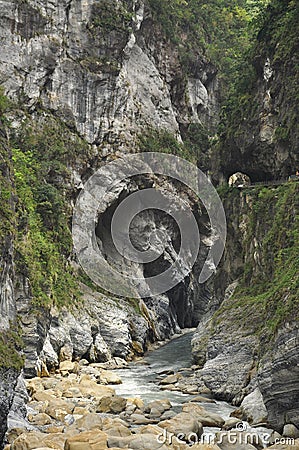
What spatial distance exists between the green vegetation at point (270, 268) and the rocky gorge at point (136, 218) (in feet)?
0.36

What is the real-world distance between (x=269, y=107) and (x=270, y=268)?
36.8 feet

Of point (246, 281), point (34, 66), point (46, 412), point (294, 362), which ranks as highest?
point (34, 66)

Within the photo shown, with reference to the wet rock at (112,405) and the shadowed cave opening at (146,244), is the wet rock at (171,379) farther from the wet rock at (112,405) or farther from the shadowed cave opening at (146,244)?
the shadowed cave opening at (146,244)

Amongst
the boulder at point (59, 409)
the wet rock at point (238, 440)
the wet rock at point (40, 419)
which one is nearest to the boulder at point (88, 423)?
the wet rock at point (40, 419)

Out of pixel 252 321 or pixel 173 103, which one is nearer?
pixel 252 321

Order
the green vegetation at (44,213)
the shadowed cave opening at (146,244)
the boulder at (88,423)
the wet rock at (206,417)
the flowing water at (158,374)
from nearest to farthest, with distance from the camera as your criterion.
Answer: the boulder at (88,423), the wet rock at (206,417), the flowing water at (158,374), the green vegetation at (44,213), the shadowed cave opening at (146,244)

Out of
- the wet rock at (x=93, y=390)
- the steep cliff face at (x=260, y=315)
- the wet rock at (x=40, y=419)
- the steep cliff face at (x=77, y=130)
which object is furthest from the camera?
the steep cliff face at (x=77, y=130)

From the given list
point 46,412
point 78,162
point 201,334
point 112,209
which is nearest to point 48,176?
point 78,162

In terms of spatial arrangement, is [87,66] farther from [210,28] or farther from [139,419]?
[139,419]

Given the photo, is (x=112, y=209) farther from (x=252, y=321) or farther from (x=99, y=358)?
(x=252, y=321)

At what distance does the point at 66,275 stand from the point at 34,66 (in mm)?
15440

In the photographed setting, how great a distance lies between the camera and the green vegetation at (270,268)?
14680 millimetres

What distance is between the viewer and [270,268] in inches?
839

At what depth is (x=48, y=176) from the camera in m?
34.4
